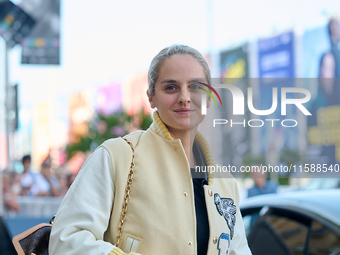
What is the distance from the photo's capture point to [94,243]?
1526mm

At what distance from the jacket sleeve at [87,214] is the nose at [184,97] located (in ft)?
1.07

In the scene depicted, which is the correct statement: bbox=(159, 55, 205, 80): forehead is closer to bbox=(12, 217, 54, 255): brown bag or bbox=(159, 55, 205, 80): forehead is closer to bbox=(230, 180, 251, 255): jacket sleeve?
bbox=(230, 180, 251, 255): jacket sleeve

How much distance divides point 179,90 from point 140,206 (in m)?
0.43

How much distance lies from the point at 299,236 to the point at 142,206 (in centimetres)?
182

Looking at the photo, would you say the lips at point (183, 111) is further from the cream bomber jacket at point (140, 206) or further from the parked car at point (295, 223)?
the parked car at point (295, 223)

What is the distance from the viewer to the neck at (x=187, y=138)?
1.85 m

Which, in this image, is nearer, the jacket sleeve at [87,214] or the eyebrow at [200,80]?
the jacket sleeve at [87,214]

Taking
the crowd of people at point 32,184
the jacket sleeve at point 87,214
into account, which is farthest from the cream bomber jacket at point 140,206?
the crowd of people at point 32,184

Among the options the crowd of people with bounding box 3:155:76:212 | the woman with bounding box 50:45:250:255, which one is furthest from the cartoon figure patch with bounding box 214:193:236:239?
the crowd of people with bounding box 3:155:76:212

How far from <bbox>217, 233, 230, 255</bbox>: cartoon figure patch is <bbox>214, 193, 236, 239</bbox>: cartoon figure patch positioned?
6cm

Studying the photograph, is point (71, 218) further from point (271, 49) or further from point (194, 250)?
point (271, 49)

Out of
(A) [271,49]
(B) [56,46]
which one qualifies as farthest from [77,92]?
(B) [56,46]

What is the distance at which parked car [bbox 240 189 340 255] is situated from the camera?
9.46ft

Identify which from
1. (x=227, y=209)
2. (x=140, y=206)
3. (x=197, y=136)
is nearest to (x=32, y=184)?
(x=197, y=136)
